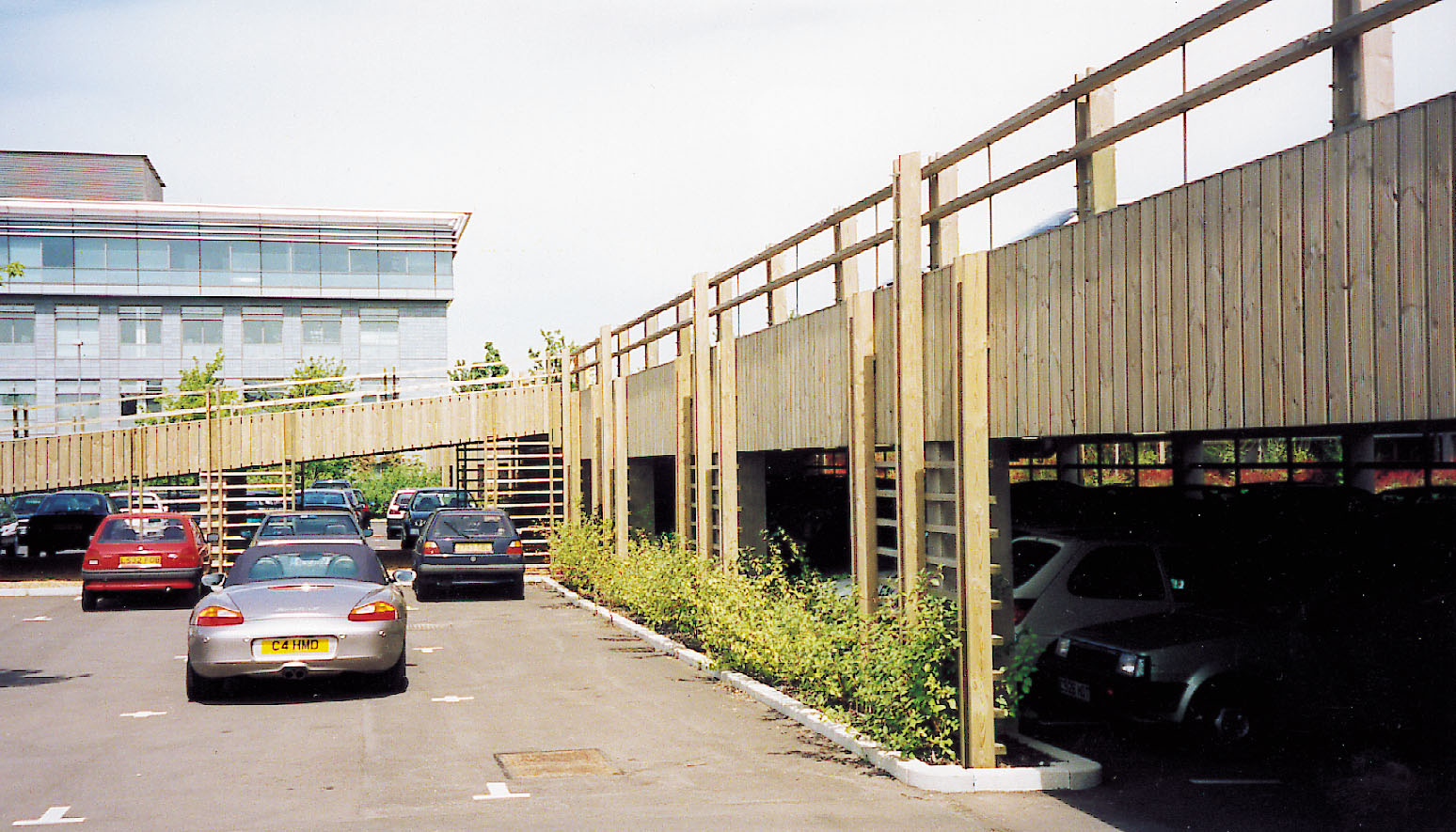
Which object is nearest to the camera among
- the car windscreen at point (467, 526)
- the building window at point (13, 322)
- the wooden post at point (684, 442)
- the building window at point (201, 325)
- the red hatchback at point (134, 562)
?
the wooden post at point (684, 442)

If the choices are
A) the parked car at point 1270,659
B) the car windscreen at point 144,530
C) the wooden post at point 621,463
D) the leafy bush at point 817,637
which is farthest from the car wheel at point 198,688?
the car windscreen at point 144,530

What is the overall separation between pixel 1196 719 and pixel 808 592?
4.33 m

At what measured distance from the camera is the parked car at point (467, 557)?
78.7ft

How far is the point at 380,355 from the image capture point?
74188 millimetres

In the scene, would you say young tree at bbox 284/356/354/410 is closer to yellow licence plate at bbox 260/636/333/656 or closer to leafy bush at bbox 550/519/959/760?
leafy bush at bbox 550/519/959/760

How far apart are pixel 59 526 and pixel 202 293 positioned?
128 feet

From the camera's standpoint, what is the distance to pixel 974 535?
895 cm

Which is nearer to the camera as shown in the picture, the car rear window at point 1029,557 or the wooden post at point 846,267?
the car rear window at point 1029,557

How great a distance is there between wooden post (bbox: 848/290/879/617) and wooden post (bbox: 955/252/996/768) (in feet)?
6.68

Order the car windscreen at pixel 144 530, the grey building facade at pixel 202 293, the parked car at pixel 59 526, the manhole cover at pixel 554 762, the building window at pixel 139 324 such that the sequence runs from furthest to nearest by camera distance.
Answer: the building window at pixel 139 324
the grey building facade at pixel 202 293
the parked car at pixel 59 526
the car windscreen at pixel 144 530
the manhole cover at pixel 554 762

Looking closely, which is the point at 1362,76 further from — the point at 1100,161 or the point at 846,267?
the point at 846,267

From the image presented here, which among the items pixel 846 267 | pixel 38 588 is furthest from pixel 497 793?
pixel 38 588

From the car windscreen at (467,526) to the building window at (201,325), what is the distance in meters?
51.8

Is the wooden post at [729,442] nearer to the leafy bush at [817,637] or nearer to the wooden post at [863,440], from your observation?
the leafy bush at [817,637]
